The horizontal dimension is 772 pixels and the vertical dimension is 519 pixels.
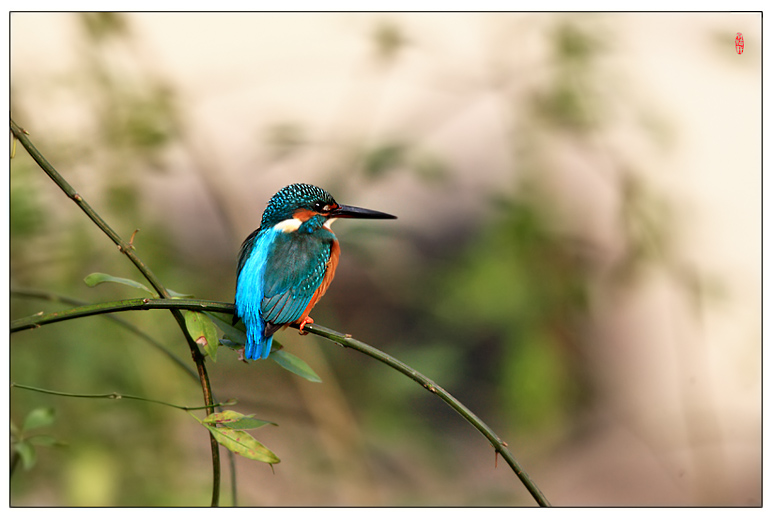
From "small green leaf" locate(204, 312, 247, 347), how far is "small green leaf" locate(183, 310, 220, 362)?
14cm

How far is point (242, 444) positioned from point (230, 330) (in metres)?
0.26

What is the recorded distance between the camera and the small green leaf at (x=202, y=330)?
95 cm

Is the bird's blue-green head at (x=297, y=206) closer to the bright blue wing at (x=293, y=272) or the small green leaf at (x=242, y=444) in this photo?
the bright blue wing at (x=293, y=272)

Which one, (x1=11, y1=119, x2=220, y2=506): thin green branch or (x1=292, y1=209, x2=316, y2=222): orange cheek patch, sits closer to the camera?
(x1=11, y1=119, x2=220, y2=506): thin green branch

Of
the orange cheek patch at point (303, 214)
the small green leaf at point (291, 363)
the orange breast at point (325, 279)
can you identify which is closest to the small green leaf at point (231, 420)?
the small green leaf at point (291, 363)

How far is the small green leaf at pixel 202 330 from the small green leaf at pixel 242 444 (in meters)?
0.10

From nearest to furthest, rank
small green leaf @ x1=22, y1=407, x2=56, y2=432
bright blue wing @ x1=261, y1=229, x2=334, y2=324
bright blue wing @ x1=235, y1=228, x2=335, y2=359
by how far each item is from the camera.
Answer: small green leaf @ x1=22, y1=407, x2=56, y2=432 → bright blue wing @ x1=235, y1=228, x2=335, y2=359 → bright blue wing @ x1=261, y1=229, x2=334, y2=324

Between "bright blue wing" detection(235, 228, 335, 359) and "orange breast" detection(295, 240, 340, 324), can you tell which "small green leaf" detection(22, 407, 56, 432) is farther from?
"orange breast" detection(295, 240, 340, 324)

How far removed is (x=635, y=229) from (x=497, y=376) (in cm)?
67

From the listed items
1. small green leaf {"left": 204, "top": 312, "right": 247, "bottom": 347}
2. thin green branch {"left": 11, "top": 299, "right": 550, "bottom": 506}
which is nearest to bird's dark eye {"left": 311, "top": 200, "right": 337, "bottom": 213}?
small green leaf {"left": 204, "top": 312, "right": 247, "bottom": 347}

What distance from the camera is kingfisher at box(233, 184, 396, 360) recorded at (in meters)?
1.20

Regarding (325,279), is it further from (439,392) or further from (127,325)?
(439,392)
